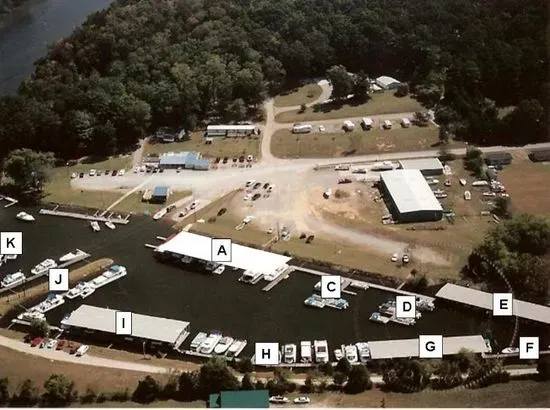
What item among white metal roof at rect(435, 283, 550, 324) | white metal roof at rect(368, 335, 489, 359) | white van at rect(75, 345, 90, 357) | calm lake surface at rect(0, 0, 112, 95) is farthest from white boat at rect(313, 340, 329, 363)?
calm lake surface at rect(0, 0, 112, 95)

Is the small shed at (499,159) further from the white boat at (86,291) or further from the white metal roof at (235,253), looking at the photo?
the white boat at (86,291)

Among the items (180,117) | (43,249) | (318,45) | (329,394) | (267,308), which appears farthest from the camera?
(318,45)

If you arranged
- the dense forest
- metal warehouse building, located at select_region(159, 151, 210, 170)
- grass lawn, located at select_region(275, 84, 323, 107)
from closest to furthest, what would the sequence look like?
metal warehouse building, located at select_region(159, 151, 210, 170) → the dense forest → grass lawn, located at select_region(275, 84, 323, 107)

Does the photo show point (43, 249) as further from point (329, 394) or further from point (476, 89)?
point (476, 89)

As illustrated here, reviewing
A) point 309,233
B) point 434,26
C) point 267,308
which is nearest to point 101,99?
point 309,233

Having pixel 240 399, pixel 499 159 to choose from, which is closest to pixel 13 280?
pixel 240 399

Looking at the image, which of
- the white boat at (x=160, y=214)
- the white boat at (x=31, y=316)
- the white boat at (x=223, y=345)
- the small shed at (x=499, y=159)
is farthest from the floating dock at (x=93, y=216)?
the small shed at (x=499, y=159)

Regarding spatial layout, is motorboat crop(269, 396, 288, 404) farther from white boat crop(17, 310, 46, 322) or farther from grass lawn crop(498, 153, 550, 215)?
grass lawn crop(498, 153, 550, 215)

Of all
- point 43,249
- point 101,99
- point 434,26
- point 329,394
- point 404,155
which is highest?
point 434,26
